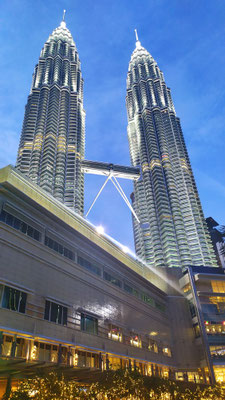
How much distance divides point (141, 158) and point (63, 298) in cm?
13134

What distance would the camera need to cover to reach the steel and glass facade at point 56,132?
406ft

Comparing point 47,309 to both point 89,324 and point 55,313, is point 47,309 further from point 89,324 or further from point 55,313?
point 89,324

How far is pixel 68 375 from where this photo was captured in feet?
105

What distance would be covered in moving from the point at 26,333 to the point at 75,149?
111 m

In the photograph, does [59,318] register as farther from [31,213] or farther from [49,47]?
[49,47]

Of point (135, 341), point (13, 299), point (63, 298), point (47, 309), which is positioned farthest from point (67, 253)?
point (135, 341)

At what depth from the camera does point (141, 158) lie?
16188 centimetres

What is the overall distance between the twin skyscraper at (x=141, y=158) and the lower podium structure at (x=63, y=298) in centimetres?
7052

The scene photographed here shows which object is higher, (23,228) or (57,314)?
(23,228)

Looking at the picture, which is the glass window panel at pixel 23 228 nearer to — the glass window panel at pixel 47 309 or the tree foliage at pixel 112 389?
the glass window panel at pixel 47 309

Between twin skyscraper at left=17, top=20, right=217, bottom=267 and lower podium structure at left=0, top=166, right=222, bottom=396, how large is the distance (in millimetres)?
70518

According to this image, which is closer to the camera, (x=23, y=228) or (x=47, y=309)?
(x=47, y=309)

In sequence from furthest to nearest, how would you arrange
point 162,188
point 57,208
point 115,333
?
point 162,188, point 115,333, point 57,208

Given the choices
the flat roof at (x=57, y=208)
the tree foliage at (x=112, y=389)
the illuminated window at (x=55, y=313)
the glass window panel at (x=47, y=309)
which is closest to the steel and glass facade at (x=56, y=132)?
the flat roof at (x=57, y=208)
